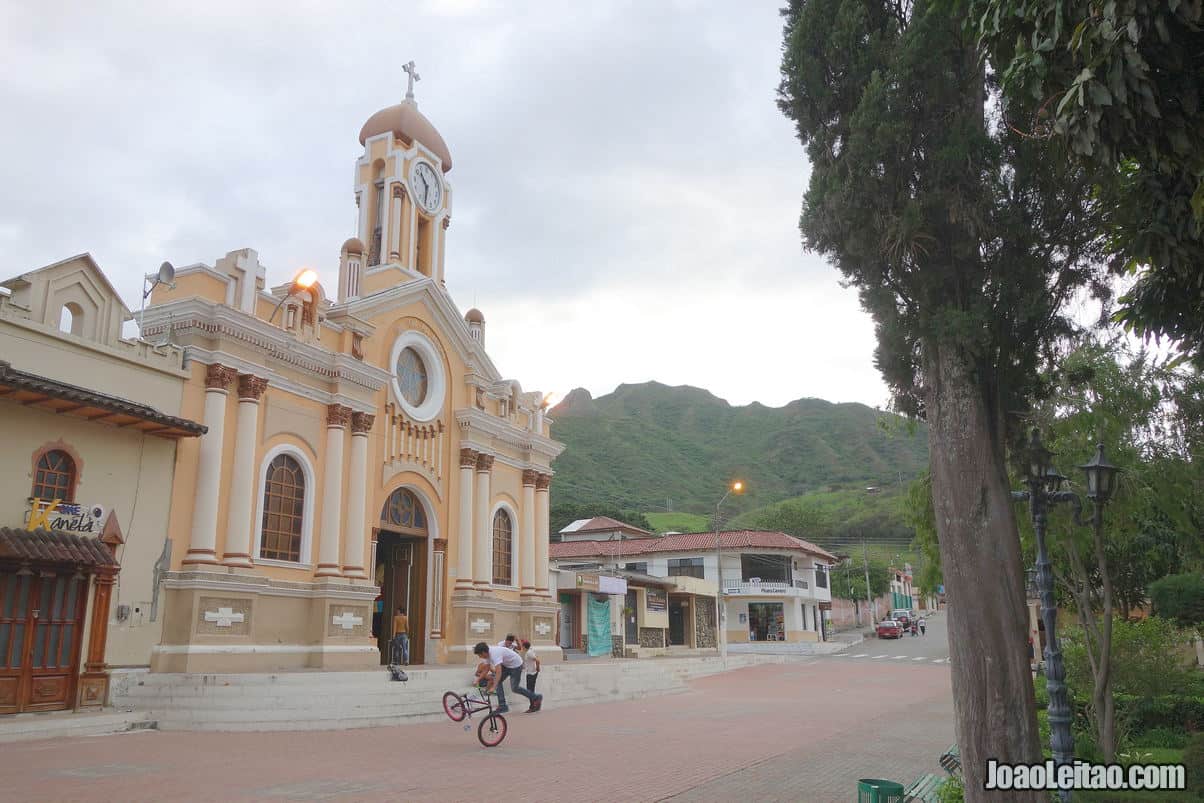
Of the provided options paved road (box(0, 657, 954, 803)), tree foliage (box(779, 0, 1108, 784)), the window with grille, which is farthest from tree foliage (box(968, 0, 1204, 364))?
the window with grille

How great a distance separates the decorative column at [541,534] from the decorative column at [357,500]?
7.84m

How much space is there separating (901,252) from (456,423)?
703 inches

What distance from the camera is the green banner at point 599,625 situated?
36906 mm

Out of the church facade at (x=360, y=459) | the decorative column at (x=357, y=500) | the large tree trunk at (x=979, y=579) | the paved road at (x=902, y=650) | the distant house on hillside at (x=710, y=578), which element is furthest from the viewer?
the distant house on hillside at (x=710, y=578)

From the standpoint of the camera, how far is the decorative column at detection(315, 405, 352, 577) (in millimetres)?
19297

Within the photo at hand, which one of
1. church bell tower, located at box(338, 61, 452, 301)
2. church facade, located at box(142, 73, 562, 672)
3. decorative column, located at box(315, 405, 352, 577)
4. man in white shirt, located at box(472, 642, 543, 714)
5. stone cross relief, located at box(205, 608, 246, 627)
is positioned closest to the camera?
man in white shirt, located at box(472, 642, 543, 714)

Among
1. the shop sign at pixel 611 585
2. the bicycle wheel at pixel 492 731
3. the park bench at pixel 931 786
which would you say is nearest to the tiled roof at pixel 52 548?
the bicycle wheel at pixel 492 731

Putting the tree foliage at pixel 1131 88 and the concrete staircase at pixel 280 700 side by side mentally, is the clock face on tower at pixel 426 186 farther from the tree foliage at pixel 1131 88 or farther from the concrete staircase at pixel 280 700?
the tree foliage at pixel 1131 88

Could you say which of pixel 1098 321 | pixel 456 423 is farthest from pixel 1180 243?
pixel 456 423

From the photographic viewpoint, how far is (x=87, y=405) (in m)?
13.9

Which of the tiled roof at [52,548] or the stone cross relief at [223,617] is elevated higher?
the tiled roof at [52,548]

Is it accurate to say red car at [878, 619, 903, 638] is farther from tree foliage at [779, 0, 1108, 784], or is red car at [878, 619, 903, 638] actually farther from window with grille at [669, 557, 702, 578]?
tree foliage at [779, 0, 1108, 784]

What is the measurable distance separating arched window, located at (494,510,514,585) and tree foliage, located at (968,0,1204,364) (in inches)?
871

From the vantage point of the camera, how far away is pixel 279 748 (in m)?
11.7
